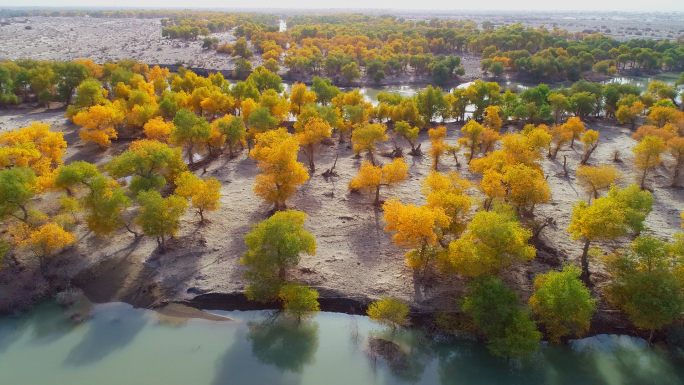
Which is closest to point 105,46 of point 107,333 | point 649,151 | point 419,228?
point 107,333

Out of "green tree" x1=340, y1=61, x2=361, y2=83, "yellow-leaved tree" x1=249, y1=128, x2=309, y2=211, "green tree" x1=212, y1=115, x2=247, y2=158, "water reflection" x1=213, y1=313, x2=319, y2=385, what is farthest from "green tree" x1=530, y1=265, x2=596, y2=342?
"green tree" x1=340, y1=61, x2=361, y2=83

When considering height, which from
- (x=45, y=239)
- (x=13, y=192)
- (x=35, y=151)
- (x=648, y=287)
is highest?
(x=35, y=151)

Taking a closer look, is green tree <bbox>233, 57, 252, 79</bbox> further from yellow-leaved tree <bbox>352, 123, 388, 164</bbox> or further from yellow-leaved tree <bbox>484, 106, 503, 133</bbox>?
yellow-leaved tree <bbox>484, 106, 503, 133</bbox>

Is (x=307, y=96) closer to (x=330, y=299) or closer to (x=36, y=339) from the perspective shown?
(x=330, y=299)

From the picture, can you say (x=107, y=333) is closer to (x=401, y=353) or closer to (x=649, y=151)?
(x=401, y=353)

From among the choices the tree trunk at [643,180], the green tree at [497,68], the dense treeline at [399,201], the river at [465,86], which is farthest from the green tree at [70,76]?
the green tree at [497,68]
